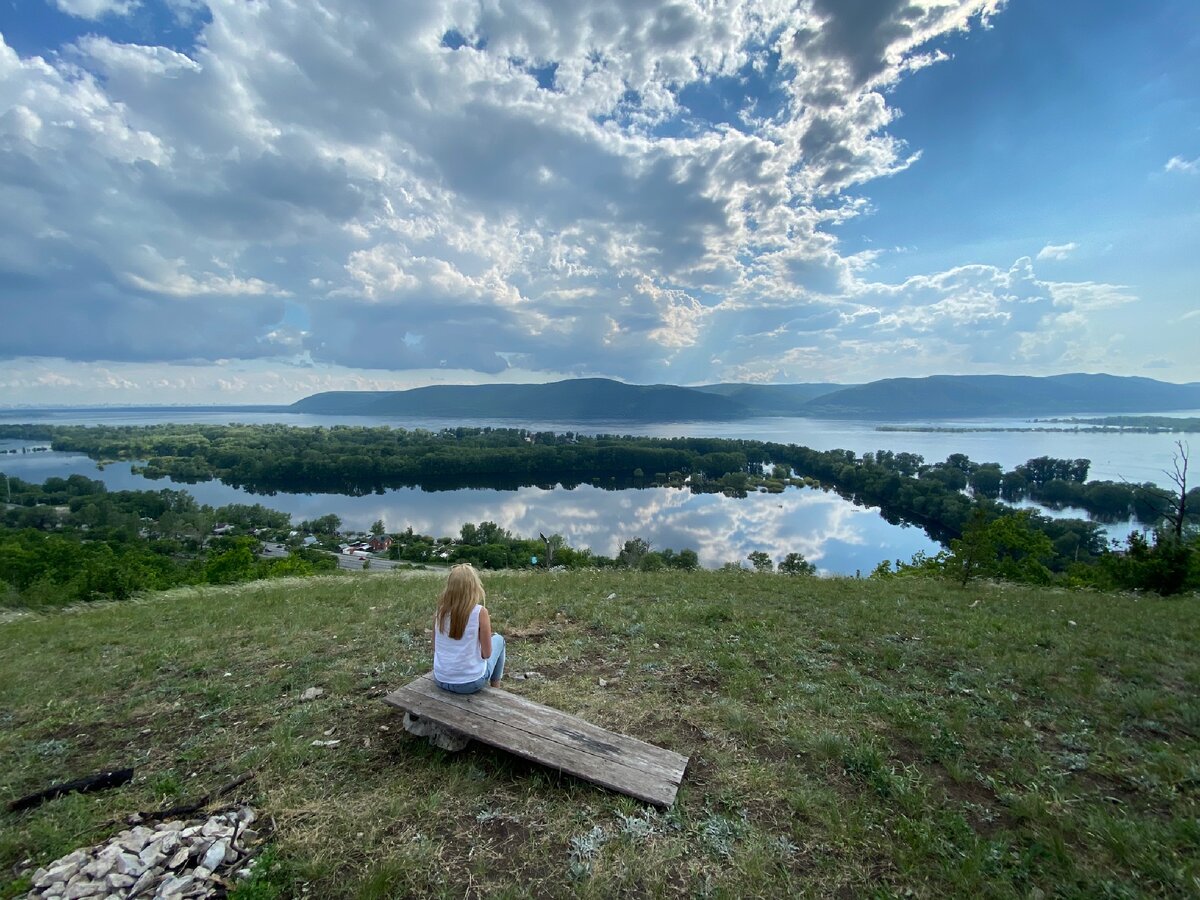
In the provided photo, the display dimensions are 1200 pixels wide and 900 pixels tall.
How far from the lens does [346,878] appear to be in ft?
9.50

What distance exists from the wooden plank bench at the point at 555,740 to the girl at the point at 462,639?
154 mm

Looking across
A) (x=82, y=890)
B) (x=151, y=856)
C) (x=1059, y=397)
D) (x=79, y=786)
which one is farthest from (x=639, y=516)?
(x=1059, y=397)

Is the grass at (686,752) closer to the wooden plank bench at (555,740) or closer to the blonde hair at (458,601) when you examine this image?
the wooden plank bench at (555,740)

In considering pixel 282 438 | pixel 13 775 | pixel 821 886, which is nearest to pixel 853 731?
pixel 821 886

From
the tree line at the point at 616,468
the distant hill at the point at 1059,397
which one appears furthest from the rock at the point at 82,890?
the distant hill at the point at 1059,397

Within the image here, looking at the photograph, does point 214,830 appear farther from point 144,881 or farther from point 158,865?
point 144,881

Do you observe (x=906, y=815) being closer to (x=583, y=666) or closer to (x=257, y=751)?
(x=583, y=666)

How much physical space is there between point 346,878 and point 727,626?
19.4 ft

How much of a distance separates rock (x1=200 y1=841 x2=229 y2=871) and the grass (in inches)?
11.0

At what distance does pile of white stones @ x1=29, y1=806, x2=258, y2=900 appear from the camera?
2.66 meters

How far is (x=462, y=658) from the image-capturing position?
14.2 feet

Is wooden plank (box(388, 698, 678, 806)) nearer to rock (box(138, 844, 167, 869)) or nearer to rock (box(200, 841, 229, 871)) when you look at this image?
rock (box(200, 841, 229, 871))

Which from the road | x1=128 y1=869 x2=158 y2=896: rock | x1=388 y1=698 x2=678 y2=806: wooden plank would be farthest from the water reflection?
x1=128 y1=869 x2=158 y2=896: rock

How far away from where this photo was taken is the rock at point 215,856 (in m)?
2.88
